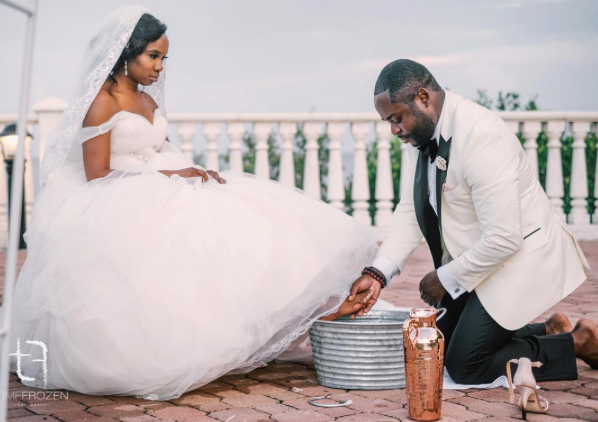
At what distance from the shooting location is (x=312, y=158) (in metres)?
7.90

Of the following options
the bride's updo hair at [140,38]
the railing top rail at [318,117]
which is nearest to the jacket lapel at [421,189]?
the bride's updo hair at [140,38]

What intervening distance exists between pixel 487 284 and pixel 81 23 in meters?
5.10

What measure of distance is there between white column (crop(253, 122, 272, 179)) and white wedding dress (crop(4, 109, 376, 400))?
3.99 metres

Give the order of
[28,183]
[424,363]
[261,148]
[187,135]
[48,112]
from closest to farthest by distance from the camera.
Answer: [424,363] < [187,135] < [261,148] < [48,112] < [28,183]

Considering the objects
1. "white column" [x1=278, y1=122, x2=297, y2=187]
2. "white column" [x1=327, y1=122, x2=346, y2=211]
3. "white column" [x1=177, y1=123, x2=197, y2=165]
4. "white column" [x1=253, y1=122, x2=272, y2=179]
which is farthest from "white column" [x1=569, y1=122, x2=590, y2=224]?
"white column" [x1=177, y1=123, x2=197, y2=165]

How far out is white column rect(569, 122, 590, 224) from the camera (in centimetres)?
817

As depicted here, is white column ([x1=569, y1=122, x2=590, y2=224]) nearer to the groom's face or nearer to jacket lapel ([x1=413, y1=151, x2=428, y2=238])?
jacket lapel ([x1=413, y1=151, x2=428, y2=238])

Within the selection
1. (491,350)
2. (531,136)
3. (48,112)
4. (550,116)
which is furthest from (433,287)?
(48,112)

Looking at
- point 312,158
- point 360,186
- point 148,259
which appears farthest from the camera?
point 360,186

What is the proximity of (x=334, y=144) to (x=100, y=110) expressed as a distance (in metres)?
4.31

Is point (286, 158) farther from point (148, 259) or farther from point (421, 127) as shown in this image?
point (148, 259)

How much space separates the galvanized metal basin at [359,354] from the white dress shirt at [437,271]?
0.28m

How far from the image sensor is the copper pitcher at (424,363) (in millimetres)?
2848

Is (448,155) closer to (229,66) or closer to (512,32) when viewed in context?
(229,66)
